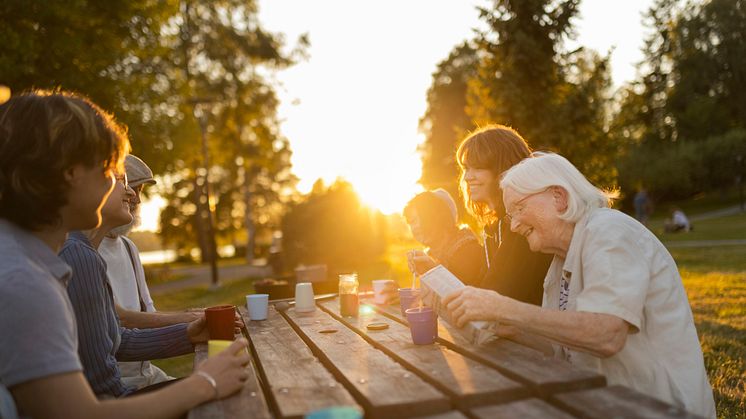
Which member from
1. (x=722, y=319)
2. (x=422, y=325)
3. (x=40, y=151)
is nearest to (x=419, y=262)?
(x=422, y=325)

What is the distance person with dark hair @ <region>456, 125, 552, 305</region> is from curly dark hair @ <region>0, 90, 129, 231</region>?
6.64ft

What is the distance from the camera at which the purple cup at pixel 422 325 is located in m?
2.53

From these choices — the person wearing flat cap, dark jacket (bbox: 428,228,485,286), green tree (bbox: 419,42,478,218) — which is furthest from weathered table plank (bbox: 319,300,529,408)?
green tree (bbox: 419,42,478,218)

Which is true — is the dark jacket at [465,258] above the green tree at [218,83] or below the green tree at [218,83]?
below

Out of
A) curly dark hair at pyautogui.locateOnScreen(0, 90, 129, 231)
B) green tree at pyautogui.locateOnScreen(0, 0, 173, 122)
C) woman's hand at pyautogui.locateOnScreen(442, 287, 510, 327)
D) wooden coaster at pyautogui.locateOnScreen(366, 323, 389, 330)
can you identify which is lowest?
wooden coaster at pyautogui.locateOnScreen(366, 323, 389, 330)

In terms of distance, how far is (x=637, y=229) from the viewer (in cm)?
217

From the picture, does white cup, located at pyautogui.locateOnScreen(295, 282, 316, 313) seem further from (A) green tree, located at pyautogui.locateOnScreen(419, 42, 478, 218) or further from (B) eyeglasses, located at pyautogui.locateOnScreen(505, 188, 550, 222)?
(A) green tree, located at pyautogui.locateOnScreen(419, 42, 478, 218)

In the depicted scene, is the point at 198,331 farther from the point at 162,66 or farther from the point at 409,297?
the point at 162,66

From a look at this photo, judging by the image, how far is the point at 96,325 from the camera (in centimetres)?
248

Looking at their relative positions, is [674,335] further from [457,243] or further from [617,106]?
[617,106]

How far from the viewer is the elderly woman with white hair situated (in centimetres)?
200

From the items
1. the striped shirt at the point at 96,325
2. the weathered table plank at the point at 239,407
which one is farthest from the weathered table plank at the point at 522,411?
the striped shirt at the point at 96,325

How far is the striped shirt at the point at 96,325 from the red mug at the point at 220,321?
1.02 feet

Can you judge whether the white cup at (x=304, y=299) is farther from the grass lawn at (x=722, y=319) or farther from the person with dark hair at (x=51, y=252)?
the grass lawn at (x=722, y=319)
